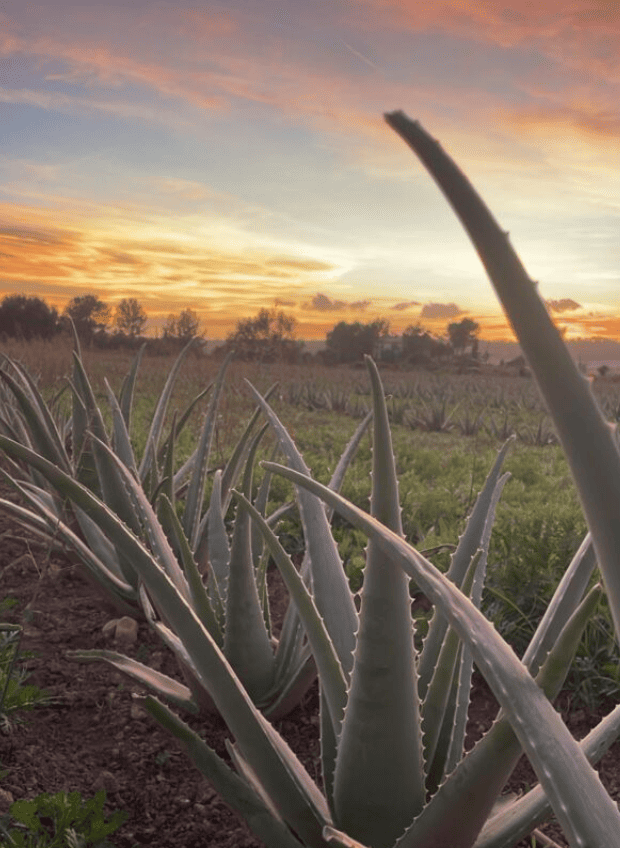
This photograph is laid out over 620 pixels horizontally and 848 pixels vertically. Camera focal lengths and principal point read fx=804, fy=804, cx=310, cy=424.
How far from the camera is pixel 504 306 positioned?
→ 63 centimetres

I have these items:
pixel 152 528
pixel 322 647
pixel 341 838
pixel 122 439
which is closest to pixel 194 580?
pixel 152 528

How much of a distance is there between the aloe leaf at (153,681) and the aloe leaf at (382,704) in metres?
0.78

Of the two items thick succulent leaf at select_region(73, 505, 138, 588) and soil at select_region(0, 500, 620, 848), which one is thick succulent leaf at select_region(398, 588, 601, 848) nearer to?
soil at select_region(0, 500, 620, 848)

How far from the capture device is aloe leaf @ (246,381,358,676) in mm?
1521

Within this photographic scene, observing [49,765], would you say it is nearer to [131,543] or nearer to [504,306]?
[131,543]

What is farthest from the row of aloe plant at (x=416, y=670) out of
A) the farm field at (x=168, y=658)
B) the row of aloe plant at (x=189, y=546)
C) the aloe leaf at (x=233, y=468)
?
the aloe leaf at (x=233, y=468)

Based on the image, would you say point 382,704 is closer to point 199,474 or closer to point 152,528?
point 152,528

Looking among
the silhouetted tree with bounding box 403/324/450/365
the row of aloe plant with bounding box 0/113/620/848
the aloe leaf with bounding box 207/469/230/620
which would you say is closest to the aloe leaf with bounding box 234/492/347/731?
the row of aloe plant with bounding box 0/113/620/848

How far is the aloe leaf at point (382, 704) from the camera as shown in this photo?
1.09m

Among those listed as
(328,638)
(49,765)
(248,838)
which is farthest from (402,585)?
(49,765)

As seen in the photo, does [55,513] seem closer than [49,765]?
No

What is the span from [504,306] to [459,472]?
534 cm

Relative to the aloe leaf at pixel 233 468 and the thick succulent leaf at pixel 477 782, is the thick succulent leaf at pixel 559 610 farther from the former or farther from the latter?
the aloe leaf at pixel 233 468

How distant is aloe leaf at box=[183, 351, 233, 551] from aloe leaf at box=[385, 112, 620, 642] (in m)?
2.18
